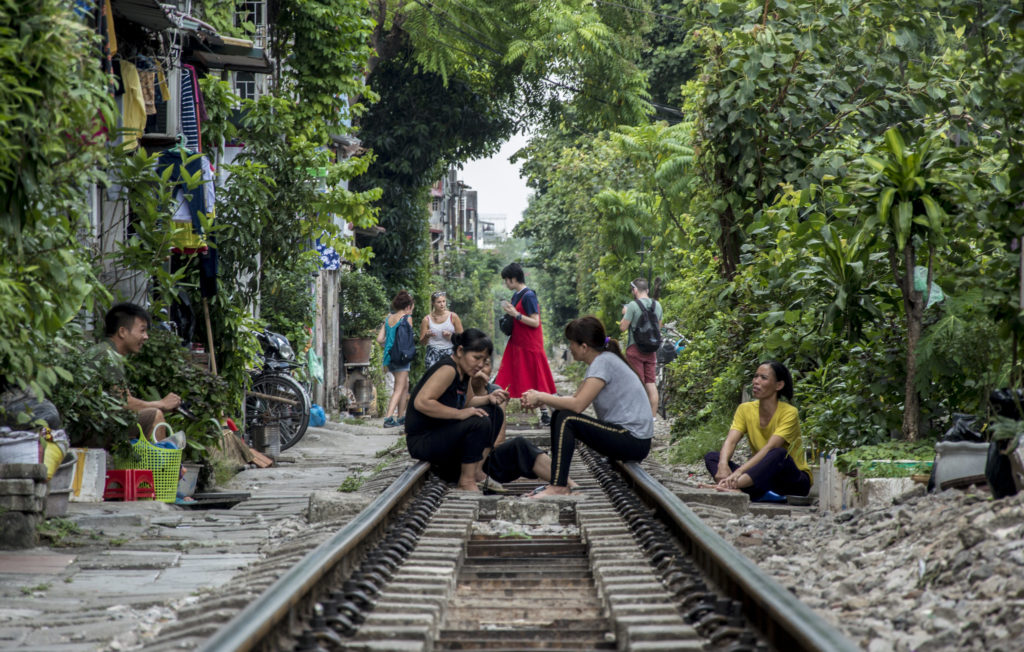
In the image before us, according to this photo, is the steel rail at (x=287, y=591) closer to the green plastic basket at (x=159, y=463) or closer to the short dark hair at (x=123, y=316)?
the green plastic basket at (x=159, y=463)

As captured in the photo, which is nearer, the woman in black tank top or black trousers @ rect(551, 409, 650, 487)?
black trousers @ rect(551, 409, 650, 487)

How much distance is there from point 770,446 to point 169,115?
22.6 ft

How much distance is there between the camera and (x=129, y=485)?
28.5ft

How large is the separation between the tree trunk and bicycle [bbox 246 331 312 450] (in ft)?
24.9

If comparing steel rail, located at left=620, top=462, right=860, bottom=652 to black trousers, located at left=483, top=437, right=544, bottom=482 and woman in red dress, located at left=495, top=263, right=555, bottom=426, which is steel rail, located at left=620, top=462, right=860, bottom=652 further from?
woman in red dress, located at left=495, top=263, right=555, bottom=426

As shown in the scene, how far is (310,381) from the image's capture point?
18656 mm

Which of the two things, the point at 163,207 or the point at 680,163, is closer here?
the point at 163,207

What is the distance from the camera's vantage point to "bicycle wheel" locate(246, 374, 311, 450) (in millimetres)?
13531

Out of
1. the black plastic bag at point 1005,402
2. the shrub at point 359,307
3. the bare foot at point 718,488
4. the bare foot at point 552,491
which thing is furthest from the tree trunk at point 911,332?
the shrub at point 359,307

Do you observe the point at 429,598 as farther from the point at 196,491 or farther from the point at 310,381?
the point at 310,381

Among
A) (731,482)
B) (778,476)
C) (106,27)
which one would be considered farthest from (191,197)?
(778,476)

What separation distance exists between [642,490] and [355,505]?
1.93 metres

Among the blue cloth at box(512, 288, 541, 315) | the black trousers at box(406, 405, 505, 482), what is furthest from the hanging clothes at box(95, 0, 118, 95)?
the blue cloth at box(512, 288, 541, 315)

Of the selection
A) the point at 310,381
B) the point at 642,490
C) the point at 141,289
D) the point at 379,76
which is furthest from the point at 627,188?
the point at 642,490
